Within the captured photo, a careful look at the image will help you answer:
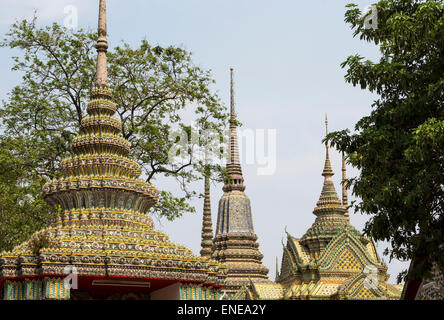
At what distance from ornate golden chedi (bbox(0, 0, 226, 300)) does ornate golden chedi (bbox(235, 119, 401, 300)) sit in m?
21.3

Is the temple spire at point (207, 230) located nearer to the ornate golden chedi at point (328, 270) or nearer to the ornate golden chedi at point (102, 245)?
the ornate golden chedi at point (328, 270)

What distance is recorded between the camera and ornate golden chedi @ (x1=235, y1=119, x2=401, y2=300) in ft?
126

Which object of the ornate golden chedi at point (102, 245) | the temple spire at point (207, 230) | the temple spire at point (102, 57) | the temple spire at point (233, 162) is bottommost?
the ornate golden chedi at point (102, 245)

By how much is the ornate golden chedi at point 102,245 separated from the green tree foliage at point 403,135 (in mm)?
5888

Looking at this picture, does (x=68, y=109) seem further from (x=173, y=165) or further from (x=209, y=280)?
(x=209, y=280)

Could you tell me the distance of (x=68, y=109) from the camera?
90.6ft

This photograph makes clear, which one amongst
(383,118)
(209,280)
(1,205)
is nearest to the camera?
(383,118)

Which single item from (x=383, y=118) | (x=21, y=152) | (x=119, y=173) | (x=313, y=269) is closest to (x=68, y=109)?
(x=21, y=152)

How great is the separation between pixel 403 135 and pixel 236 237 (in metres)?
38.1

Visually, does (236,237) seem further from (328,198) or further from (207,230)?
(328,198)

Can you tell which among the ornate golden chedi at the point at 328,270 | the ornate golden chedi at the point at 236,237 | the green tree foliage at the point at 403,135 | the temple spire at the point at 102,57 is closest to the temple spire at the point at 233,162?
the ornate golden chedi at the point at 236,237

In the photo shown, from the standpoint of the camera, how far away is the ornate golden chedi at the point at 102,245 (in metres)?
16.4

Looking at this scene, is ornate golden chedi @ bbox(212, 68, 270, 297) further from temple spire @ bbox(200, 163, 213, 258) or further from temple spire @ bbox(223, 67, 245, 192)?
temple spire @ bbox(200, 163, 213, 258)
